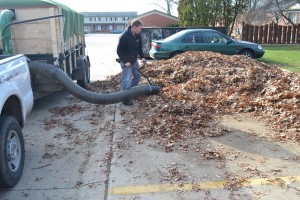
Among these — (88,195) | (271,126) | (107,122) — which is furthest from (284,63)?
(88,195)

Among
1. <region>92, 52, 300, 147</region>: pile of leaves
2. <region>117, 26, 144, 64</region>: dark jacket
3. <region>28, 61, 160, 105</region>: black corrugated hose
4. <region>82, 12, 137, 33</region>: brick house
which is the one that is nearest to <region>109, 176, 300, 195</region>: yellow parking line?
<region>92, 52, 300, 147</region>: pile of leaves

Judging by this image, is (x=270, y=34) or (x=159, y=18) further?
(x=159, y=18)

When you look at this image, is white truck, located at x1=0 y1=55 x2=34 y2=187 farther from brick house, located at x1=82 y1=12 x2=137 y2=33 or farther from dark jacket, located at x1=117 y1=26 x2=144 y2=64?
brick house, located at x1=82 y1=12 x2=137 y2=33

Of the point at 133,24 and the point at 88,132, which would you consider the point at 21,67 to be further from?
the point at 133,24

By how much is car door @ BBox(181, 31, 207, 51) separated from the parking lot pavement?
872 centimetres

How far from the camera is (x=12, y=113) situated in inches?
171

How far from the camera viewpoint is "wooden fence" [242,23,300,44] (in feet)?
89.1

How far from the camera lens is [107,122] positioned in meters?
6.20

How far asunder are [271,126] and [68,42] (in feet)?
16.0

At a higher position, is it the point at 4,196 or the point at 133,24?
the point at 133,24

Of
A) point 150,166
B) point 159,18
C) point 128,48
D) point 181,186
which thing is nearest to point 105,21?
point 159,18

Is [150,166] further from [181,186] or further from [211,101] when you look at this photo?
[211,101]

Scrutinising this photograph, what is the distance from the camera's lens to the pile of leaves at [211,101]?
5.49 meters

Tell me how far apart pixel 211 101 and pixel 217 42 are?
8.46 metres
